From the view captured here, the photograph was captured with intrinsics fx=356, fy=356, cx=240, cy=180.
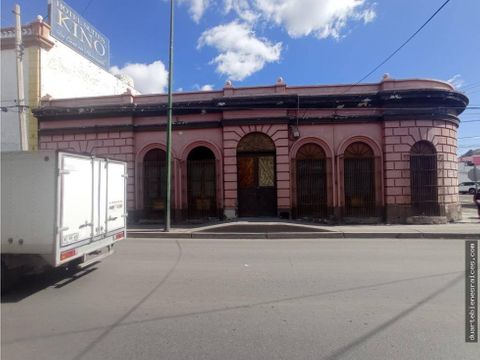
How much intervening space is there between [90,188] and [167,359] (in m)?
3.90

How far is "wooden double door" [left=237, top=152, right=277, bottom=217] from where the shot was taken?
16.6m

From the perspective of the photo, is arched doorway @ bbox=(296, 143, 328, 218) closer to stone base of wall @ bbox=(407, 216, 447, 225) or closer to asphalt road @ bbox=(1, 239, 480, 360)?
stone base of wall @ bbox=(407, 216, 447, 225)

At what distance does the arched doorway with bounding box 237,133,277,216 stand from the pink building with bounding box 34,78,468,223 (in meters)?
0.05

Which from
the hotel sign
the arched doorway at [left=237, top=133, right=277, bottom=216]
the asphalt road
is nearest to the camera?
the asphalt road

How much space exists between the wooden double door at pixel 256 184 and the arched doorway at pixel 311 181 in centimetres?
121

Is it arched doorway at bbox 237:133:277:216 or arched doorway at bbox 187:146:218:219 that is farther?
arched doorway at bbox 187:146:218:219

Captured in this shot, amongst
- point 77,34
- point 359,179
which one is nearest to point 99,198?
point 359,179

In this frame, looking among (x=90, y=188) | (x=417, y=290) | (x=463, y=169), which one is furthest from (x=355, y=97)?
(x=463, y=169)

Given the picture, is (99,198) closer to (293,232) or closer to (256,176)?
(293,232)

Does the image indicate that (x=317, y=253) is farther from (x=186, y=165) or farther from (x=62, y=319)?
(x=186, y=165)

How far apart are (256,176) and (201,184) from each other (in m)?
2.67

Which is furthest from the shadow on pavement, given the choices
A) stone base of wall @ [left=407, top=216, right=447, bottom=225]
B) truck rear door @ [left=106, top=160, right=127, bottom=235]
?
stone base of wall @ [left=407, top=216, right=447, bottom=225]

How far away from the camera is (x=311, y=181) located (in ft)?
54.2

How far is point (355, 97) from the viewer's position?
16.1 m
